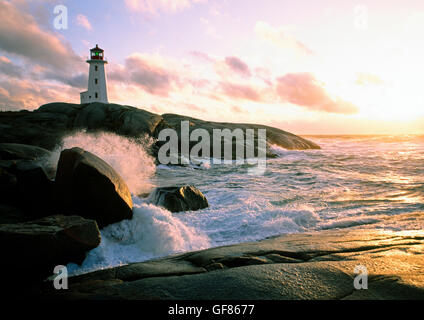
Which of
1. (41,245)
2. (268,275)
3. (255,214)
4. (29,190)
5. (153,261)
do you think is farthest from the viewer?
(255,214)

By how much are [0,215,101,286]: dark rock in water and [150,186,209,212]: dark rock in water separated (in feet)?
9.70

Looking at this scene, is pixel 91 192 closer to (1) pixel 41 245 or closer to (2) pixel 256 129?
(1) pixel 41 245

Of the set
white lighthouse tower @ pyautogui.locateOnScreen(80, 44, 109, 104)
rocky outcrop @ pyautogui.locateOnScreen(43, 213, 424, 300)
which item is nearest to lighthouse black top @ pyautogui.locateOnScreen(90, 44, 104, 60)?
white lighthouse tower @ pyautogui.locateOnScreen(80, 44, 109, 104)

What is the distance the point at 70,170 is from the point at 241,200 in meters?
4.40

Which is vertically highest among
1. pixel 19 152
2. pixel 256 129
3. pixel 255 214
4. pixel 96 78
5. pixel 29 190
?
pixel 96 78

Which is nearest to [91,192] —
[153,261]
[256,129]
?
[153,261]

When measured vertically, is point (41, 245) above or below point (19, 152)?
below

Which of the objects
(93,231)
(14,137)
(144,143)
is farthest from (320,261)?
(14,137)

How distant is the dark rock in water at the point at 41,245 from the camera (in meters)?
2.89

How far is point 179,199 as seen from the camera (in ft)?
21.7

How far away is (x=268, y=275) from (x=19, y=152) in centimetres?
836

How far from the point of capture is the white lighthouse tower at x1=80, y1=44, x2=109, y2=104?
33.9m

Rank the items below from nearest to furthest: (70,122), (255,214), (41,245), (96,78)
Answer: (41,245) → (255,214) → (70,122) → (96,78)

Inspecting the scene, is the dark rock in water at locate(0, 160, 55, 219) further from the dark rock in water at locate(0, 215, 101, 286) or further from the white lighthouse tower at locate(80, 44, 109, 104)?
the white lighthouse tower at locate(80, 44, 109, 104)
